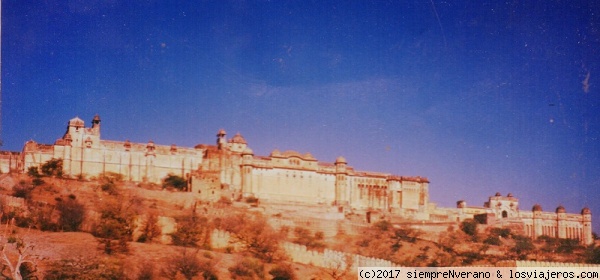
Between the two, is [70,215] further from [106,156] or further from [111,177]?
[106,156]

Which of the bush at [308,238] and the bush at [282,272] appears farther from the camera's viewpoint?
the bush at [308,238]

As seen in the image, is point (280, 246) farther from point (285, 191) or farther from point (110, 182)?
point (285, 191)

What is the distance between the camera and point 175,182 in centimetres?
4772

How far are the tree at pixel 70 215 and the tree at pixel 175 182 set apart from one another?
41.3 ft

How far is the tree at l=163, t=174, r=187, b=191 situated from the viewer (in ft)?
155

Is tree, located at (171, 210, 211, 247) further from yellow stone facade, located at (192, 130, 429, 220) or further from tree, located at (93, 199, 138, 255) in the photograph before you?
yellow stone facade, located at (192, 130, 429, 220)

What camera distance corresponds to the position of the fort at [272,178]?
149 feet

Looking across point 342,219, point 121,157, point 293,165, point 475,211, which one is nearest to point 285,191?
point 293,165

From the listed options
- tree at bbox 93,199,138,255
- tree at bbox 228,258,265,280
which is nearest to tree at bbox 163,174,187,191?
tree at bbox 93,199,138,255

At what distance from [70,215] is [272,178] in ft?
68.1

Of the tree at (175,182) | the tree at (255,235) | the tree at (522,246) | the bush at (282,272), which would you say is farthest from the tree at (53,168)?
the tree at (522,246)

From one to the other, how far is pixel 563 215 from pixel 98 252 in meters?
42.4

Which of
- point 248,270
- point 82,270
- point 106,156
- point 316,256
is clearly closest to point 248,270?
point 248,270

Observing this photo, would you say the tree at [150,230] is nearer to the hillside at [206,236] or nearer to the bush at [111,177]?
the hillside at [206,236]
